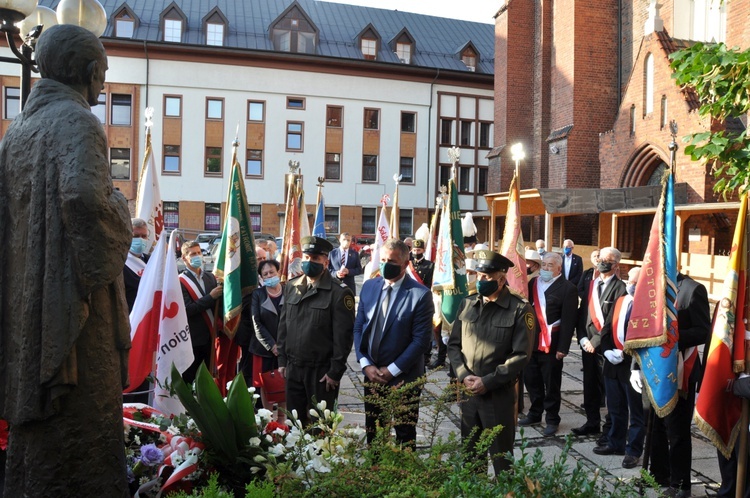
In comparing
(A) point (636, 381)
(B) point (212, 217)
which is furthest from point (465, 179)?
(A) point (636, 381)

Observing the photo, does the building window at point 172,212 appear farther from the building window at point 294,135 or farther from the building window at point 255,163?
the building window at point 294,135

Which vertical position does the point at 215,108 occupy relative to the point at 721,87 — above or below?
above

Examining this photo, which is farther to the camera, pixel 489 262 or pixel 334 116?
pixel 334 116

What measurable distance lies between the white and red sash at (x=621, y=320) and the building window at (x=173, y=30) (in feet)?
120

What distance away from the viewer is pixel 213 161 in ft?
124

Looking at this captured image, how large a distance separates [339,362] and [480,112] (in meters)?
38.1

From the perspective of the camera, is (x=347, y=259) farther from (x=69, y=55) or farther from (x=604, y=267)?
(x=69, y=55)

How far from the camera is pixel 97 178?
2402mm

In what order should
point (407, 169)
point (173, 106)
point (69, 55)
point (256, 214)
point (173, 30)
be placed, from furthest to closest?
point (407, 169) < point (173, 30) < point (256, 214) < point (173, 106) < point (69, 55)

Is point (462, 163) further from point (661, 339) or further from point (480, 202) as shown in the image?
point (661, 339)

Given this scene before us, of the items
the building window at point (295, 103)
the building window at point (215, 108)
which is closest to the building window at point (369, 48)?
the building window at point (295, 103)

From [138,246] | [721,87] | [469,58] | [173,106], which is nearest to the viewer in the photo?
[721,87]

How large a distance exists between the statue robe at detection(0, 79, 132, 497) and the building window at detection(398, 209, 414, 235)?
37449mm

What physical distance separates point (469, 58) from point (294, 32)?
11.6 metres
